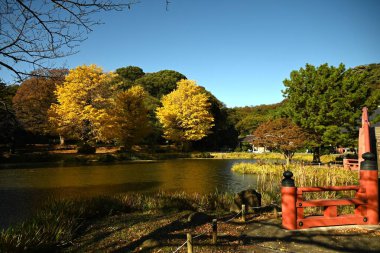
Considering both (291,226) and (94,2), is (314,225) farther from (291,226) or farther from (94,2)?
(94,2)

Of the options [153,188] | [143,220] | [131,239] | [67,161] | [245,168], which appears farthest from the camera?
[67,161]

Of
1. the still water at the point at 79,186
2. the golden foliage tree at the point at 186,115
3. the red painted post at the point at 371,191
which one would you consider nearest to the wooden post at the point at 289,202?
the red painted post at the point at 371,191

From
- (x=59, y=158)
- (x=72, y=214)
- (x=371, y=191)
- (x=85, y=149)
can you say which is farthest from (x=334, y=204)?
(x=85, y=149)

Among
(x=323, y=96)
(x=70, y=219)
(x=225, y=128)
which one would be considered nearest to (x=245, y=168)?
(x=323, y=96)

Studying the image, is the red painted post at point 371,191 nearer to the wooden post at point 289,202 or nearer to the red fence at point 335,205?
the red fence at point 335,205

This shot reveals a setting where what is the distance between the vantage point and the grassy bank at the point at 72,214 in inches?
239

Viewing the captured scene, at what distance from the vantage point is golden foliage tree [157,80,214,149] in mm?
44531

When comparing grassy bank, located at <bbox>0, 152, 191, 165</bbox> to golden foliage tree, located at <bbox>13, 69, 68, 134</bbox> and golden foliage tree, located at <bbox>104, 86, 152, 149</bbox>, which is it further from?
golden foliage tree, located at <bbox>13, 69, 68, 134</bbox>

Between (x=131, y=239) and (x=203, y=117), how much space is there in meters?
38.8

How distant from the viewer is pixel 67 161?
32.1 m

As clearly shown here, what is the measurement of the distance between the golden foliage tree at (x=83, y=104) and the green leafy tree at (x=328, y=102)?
2031 cm

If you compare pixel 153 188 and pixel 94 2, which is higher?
pixel 94 2

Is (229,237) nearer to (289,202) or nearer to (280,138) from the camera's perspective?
(289,202)

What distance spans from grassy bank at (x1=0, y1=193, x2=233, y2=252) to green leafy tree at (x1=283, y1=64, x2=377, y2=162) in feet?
59.3
